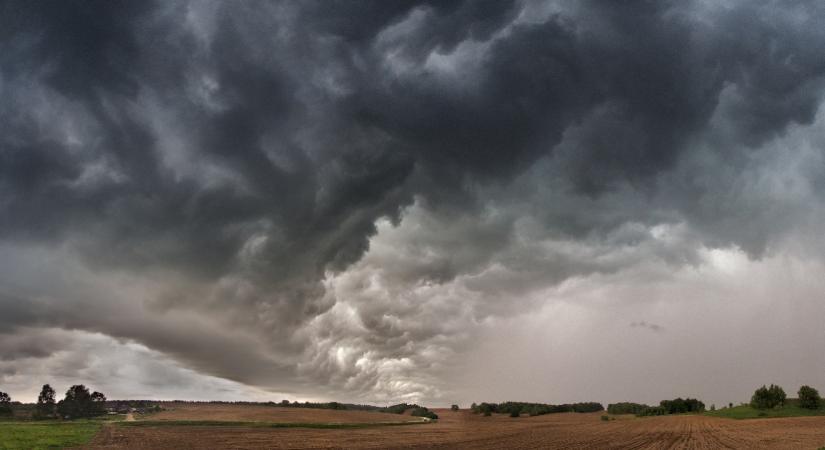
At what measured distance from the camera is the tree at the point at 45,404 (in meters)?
145

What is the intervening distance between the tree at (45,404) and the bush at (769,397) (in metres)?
188

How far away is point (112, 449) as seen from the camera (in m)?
49.2

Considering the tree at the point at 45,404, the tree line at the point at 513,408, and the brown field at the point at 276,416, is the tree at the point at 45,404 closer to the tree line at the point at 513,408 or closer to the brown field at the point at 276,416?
the brown field at the point at 276,416

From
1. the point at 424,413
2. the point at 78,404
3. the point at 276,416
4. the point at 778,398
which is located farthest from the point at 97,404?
the point at 778,398

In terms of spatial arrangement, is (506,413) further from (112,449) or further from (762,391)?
(112,449)

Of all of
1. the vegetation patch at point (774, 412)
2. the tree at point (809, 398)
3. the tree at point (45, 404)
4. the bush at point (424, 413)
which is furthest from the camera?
the bush at point (424, 413)

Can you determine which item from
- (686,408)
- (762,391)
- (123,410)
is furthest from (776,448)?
(123,410)

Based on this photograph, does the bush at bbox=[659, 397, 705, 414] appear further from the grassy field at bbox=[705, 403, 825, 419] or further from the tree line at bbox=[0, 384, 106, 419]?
the tree line at bbox=[0, 384, 106, 419]

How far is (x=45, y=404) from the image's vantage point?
520ft

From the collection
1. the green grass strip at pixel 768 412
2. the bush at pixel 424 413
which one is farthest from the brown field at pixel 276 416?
the green grass strip at pixel 768 412

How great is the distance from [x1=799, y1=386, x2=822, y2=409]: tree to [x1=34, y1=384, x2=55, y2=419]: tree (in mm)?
195613

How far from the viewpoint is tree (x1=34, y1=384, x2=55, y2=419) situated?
145 metres

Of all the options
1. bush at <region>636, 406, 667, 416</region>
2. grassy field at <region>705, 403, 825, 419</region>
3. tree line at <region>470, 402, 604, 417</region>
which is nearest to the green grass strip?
grassy field at <region>705, 403, 825, 419</region>

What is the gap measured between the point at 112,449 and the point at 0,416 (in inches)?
4721
